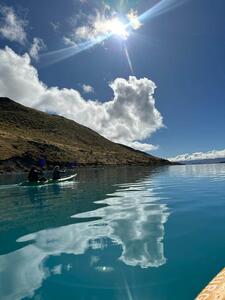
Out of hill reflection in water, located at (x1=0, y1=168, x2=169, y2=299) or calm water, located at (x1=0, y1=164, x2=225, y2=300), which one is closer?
calm water, located at (x1=0, y1=164, x2=225, y2=300)

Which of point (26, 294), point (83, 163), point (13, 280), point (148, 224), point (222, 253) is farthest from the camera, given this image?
point (83, 163)

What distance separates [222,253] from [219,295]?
4826 millimetres

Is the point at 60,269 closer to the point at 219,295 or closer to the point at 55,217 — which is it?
the point at 219,295

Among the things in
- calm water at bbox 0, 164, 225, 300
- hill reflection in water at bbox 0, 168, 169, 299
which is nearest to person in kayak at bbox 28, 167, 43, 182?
calm water at bbox 0, 164, 225, 300

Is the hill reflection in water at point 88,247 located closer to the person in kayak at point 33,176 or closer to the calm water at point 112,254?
the calm water at point 112,254

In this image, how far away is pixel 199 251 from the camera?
34.5 feet

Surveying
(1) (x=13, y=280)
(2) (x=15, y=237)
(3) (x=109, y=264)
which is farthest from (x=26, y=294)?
(2) (x=15, y=237)

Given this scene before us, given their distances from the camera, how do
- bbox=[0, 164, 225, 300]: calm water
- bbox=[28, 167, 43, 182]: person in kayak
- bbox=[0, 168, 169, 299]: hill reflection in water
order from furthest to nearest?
bbox=[28, 167, 43, 182]: person in kayak < bbox=[0, 168, 169, 299]: hill reflection in water < bbox=[0, 164, 225, 300]: calm water

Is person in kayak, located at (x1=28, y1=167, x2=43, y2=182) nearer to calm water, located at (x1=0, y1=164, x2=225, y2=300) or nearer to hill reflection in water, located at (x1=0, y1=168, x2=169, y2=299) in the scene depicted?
calm water, located at (x1=0, y1=164, x2=225, y2=300)

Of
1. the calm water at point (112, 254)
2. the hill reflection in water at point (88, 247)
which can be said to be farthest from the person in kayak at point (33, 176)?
the hill reflection in water at point (88, 247)

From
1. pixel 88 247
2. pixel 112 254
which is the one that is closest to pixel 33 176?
pixel 88 247

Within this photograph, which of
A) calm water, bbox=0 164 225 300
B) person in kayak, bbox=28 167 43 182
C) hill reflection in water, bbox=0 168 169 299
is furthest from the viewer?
person in kayak, bbox=28 167 43 182

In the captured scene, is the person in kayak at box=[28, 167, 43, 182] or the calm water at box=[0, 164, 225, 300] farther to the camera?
the person in kayak at box=[28, 167, 43, 182]

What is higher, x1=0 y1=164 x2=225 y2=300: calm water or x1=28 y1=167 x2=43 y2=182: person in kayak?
x1=28 y1=167 x2=43 y2=182: person in kayak
